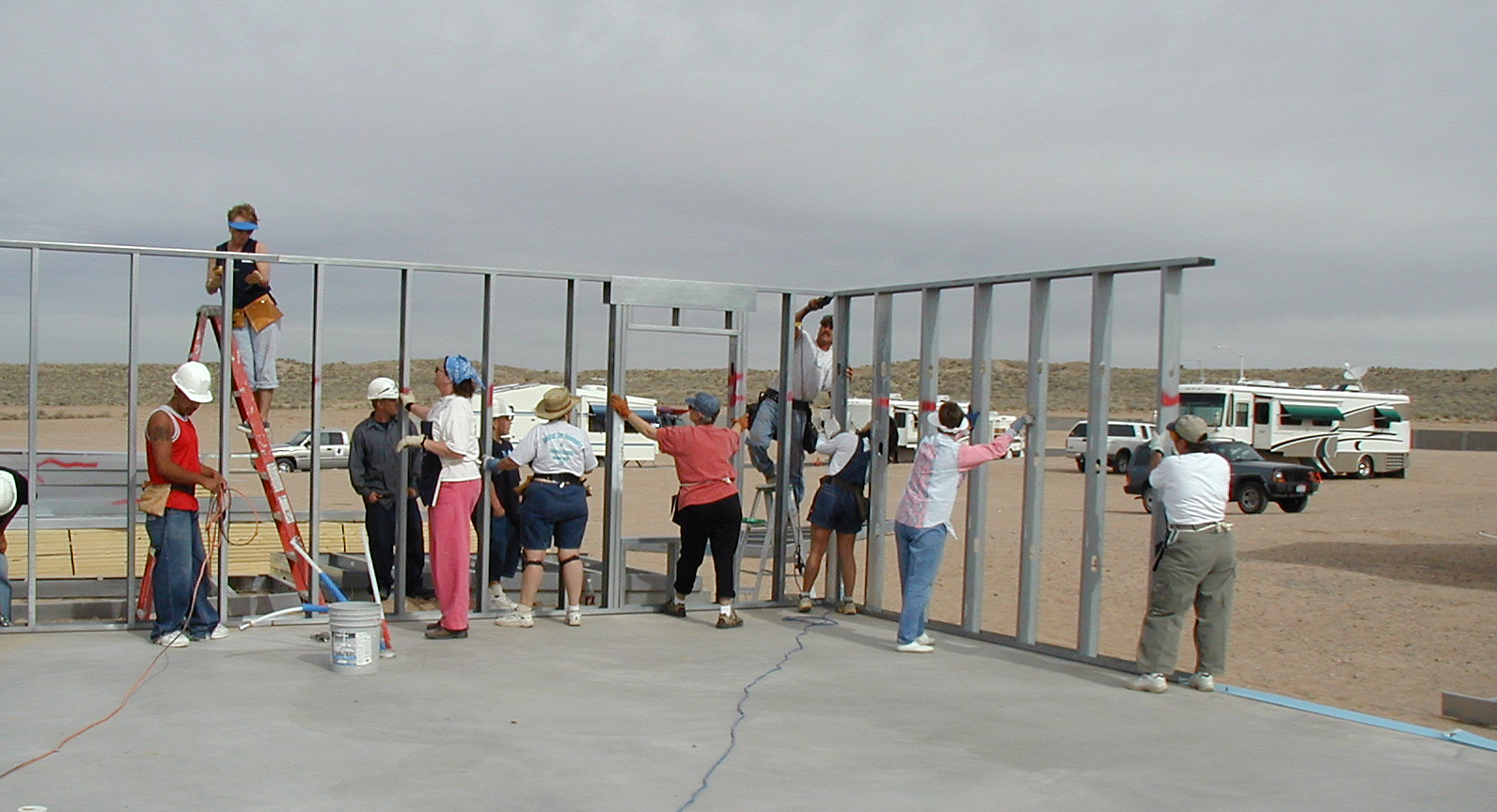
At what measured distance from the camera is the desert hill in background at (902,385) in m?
68.6

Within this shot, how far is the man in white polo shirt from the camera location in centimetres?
748

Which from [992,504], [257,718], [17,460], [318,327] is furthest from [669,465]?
[257,718]

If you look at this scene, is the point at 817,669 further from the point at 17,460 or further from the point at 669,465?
the point at 669,465

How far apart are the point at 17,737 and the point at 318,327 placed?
3796mm

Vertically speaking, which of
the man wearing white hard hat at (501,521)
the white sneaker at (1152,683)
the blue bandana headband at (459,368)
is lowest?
the white sneaker at (1152,683)

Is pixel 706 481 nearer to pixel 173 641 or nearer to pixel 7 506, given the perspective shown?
pixel 173 641

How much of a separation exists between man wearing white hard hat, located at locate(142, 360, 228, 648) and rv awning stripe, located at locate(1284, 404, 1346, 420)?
34.2 meters

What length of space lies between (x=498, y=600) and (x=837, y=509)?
8.98 ft

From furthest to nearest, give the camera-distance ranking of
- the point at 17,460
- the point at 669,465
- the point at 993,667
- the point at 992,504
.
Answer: the point at 669,465 < the point at 992,504 < the point at 17,460 < the point at 993,667

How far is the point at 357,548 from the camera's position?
1209 centimetres

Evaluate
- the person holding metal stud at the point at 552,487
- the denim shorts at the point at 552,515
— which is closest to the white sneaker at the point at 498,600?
the person holding metal stud at the point at 552,487

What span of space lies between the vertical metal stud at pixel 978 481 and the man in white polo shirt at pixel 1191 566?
1.61 metres

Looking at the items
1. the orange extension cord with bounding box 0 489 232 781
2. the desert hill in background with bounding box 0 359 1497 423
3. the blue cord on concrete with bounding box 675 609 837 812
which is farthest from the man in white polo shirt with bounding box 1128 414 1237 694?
the desert hill in background with bounding box 0 359 1497 423

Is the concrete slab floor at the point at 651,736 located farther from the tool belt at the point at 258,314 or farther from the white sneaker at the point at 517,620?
the tool belt at the point at 258,314
